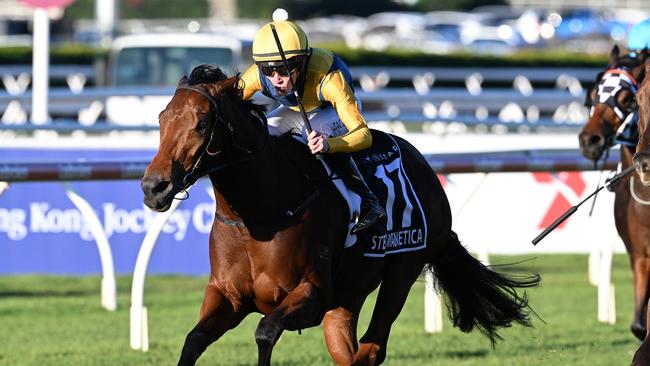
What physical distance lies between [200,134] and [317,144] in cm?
62

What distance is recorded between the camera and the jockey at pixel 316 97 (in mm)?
5266

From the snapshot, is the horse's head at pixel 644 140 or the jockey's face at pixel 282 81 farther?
the jockey's face at pixel 282 81

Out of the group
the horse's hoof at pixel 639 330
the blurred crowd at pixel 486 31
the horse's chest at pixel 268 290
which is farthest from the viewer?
the blurred crowd at pixel 486 31

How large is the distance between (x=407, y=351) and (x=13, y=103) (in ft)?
23.4

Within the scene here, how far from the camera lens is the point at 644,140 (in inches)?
205

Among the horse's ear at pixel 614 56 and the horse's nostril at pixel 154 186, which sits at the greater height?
the horse's nostril at pixel 154 186

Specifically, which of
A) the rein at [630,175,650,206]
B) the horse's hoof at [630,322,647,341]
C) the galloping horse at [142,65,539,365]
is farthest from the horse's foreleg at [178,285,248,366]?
the horse's hoof at [630,322,647,341]

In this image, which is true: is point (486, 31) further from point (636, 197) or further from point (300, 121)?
Result: point (300, 121)

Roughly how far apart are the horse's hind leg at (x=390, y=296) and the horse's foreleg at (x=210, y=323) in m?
0.78

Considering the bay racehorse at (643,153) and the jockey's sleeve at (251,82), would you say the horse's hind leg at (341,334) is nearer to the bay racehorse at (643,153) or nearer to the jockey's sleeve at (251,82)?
the jockey's sleeve at (251,82)

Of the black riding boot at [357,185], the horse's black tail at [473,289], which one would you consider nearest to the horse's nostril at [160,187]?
the black riding boot at [357,185]

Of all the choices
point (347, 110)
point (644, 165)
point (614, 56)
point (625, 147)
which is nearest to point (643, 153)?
point (644, 165)

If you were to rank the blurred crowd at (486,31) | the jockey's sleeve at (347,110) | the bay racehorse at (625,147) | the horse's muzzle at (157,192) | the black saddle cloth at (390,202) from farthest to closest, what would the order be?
the blurred crowd at (486,31), the bay racehorse at (625,147), the black saddle cloth at (390,202), the jockey's sleeve at (347,110), the horse's muzzle at (157,192)

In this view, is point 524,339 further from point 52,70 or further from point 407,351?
point 52,70
